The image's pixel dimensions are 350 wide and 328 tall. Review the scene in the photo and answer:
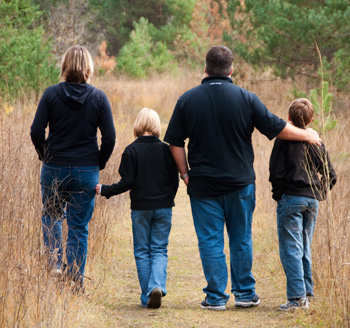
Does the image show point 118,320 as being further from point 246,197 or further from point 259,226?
point 259,226

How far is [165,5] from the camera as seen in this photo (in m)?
42.1

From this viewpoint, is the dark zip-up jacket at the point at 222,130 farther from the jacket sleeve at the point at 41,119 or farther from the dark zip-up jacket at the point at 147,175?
the jacket sleeve at the point at 41,119

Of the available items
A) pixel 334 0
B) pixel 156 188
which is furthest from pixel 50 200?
pixel 334 0

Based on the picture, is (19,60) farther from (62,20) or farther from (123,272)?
(62,20)

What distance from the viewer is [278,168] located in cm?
446

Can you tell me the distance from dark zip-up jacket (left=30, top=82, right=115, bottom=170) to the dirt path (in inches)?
45.2

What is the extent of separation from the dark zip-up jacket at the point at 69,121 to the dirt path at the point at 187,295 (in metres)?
1.15

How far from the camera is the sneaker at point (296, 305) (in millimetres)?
4438

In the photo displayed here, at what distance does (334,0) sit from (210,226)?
1024 centimetres

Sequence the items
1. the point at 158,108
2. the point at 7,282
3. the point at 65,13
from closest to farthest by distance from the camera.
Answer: the point at 7,282 < the point at 65,13 < the point at 158,108

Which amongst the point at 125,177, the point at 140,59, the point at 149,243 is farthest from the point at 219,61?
the point at 140,59

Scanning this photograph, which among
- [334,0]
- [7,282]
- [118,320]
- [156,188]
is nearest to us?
[7,282]

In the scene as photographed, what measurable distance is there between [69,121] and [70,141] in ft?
0.47

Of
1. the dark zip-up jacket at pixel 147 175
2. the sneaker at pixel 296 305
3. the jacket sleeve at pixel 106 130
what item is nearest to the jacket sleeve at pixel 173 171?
the dark zip-up jacket at pixel 147 175
